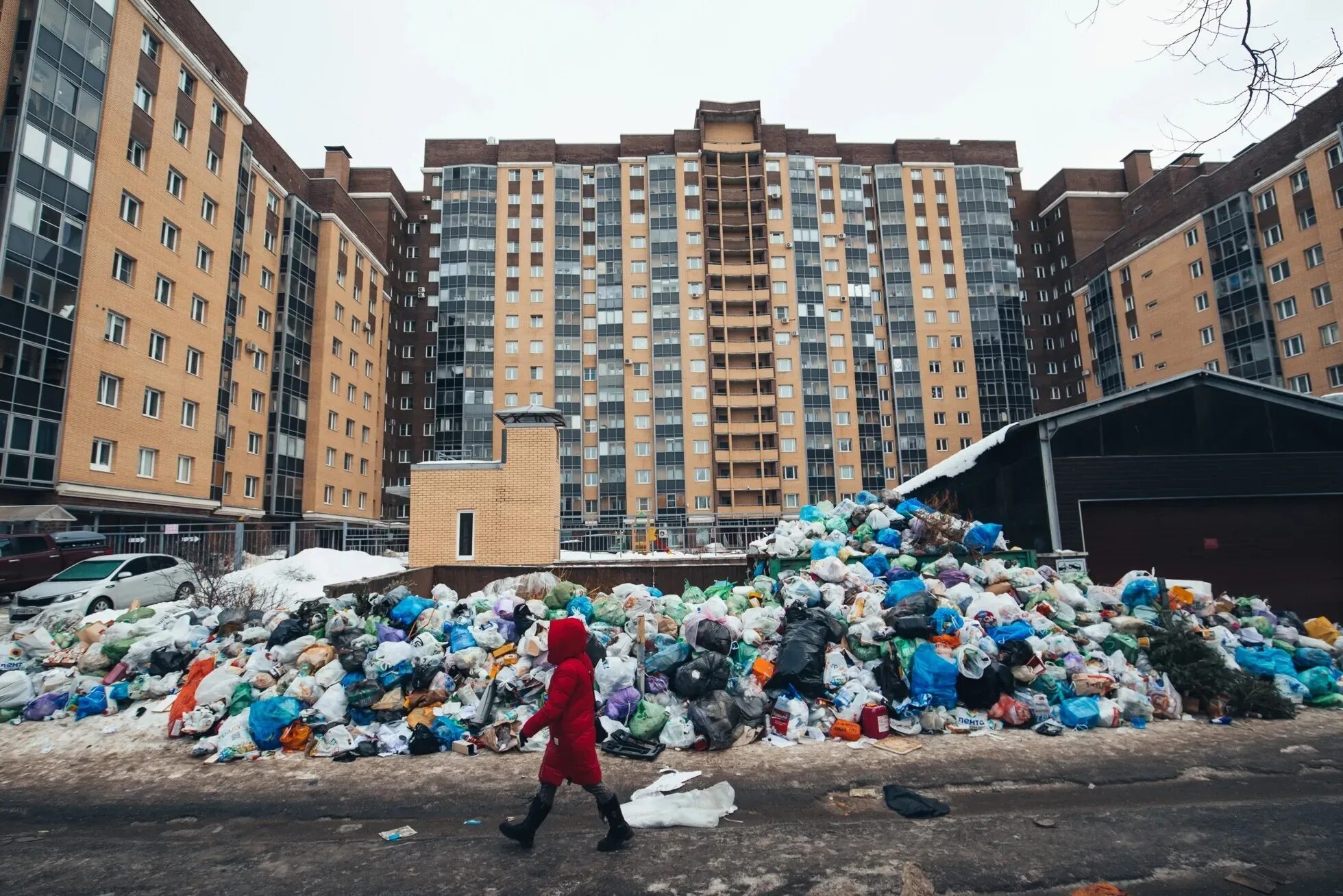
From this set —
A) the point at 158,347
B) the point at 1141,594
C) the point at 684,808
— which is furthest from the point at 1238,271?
the point at 158,347

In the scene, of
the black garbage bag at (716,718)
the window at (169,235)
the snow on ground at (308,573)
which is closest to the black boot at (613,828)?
the black garbage bag at (716,718)

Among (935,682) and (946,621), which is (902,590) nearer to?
(946,621)

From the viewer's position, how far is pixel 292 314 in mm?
39438

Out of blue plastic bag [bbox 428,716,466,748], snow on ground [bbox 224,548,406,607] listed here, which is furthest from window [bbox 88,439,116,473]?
blue plastic bag [bbox 428,716,466,748]

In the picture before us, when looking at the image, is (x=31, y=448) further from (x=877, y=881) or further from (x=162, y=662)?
(x=877, y=881)

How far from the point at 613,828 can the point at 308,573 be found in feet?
40.0

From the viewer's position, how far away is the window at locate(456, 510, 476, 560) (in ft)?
48.9

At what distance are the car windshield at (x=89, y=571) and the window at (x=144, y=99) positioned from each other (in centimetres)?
2318

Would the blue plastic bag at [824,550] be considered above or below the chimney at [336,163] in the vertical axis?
below

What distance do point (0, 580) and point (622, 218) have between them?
164 ft

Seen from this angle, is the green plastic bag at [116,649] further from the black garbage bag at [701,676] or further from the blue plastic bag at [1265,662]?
the blue plastic bag at [1265,662]

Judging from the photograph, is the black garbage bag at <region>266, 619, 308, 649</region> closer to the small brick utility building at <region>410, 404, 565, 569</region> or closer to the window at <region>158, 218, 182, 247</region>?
the small brick utility building at <region>410, 404, 565, 569</region>

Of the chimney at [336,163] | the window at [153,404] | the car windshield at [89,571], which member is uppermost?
the chimney at [336,163]

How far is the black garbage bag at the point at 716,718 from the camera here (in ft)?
22.3
